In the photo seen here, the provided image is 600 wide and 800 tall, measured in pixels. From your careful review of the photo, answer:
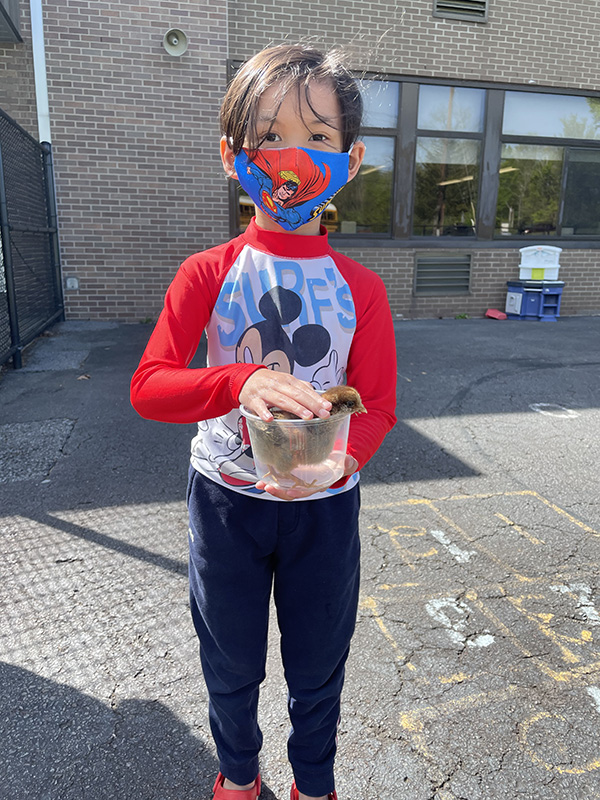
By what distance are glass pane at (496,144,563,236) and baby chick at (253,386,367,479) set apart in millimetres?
11095

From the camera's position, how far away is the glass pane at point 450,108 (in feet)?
34.1

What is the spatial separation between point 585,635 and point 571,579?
0.44 metres

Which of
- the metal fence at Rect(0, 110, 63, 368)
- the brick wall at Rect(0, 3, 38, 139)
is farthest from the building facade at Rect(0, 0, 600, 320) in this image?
the metal fence at Rect(0, 110, 63, 368)

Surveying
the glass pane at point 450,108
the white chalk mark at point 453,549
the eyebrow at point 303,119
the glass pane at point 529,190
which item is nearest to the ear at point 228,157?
the eyebrow at point 303,119

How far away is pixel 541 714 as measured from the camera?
211cm

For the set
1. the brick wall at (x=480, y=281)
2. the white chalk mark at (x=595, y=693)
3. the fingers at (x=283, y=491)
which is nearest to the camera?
the fingers at (x=283, y=491)

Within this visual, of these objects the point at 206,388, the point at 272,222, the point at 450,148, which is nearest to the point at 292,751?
the point at 206,388

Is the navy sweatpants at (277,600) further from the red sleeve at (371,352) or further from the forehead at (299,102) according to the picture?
the forehead at (299,102)

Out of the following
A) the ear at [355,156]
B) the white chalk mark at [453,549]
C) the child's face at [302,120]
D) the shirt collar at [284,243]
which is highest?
the child's face at [302,120]

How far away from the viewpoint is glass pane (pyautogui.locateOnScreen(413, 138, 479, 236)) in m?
10.6

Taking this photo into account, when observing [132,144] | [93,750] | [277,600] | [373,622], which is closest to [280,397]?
[277,600]

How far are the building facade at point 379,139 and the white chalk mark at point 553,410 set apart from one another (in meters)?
5.41

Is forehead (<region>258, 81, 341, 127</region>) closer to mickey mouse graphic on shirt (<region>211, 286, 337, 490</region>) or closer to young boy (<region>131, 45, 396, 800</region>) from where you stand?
young boy (<region>131, 45, 396, 800</region>)

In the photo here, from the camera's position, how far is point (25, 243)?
7.34 metres
